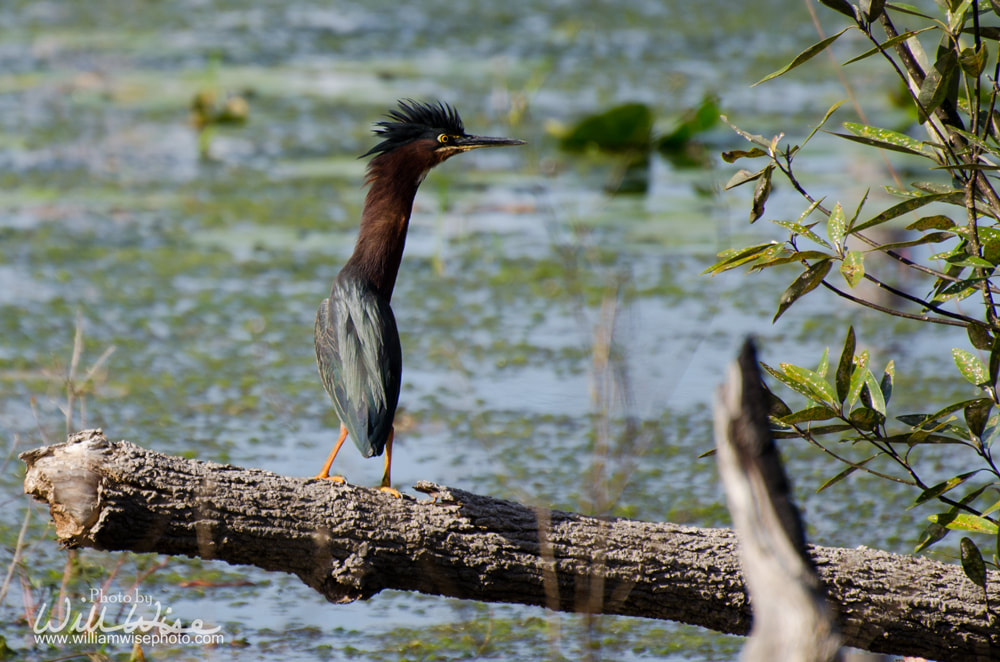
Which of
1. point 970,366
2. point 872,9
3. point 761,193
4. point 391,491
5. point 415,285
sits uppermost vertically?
point 415,285

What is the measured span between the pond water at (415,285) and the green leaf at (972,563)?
22.6 inches

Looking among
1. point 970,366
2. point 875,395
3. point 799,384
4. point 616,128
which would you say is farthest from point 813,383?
point 616,128

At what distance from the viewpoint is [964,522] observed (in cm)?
209

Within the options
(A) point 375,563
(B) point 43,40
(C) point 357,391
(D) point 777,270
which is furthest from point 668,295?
(B) point 43,40

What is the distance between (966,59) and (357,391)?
1287 millimetres

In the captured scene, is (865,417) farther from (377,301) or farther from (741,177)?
(377,301)

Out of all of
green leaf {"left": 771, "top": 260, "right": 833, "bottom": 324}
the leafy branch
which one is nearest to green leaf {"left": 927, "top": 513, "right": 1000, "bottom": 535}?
the leafy branch

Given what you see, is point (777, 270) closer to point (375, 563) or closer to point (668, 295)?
point (668, 295)

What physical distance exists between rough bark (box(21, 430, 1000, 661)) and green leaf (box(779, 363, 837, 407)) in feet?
1.15

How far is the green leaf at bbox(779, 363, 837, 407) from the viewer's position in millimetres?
2019

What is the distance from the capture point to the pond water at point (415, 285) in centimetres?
301

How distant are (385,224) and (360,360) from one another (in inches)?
12.9

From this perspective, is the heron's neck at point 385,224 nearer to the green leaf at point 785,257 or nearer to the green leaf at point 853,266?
the green leaf at point 785,257

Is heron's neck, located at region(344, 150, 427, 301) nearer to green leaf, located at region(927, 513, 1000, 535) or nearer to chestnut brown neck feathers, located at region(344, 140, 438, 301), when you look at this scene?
chestnut brown neck feathers, located at region(344, 140, 438, 301)
